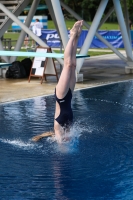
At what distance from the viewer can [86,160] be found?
8.16 metres

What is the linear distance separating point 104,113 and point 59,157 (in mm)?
4041

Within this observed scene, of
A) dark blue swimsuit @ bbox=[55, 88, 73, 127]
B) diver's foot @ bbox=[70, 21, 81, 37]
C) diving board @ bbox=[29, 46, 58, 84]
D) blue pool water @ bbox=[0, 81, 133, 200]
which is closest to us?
blue pool water @ bbox=[0, 81, 133, 200]

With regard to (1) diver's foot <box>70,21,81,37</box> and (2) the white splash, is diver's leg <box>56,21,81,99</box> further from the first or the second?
(2) the white splash

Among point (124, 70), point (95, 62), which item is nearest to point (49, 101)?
point (124, 70)

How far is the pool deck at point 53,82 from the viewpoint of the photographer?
15.2 meters

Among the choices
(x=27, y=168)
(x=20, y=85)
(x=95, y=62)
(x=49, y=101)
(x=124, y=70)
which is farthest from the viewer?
(x=95, y=62)

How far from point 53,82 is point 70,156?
9.60 m

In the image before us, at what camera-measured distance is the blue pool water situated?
6.82 metres

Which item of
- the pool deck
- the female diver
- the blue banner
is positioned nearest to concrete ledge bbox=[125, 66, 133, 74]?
the pool deck

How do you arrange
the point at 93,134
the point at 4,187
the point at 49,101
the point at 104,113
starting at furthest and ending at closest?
the point at 49,101
the point at 104,113
the point at 93,134
the point at 4,187

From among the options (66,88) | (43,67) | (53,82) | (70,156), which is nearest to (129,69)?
(53,82)

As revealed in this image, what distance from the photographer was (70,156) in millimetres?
8391

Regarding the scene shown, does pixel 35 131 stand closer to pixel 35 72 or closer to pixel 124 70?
pixel 35 72

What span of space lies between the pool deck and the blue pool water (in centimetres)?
188
